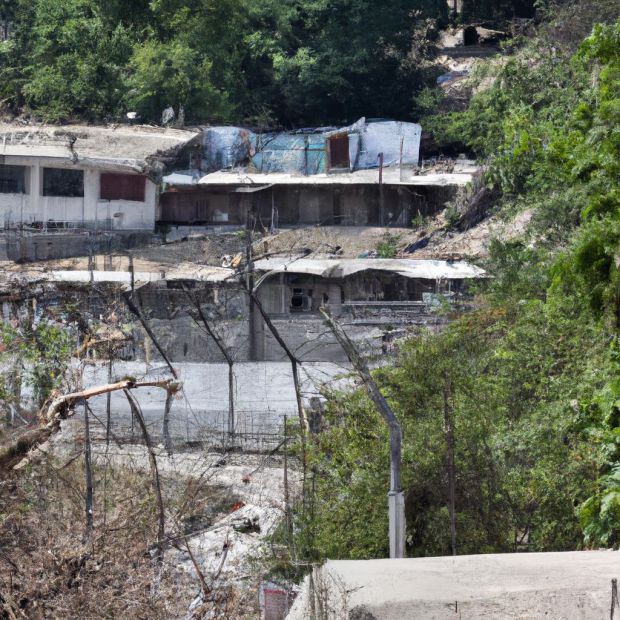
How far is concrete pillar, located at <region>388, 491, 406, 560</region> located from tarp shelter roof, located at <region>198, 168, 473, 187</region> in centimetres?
1733

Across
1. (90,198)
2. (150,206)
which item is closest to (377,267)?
(150,206)

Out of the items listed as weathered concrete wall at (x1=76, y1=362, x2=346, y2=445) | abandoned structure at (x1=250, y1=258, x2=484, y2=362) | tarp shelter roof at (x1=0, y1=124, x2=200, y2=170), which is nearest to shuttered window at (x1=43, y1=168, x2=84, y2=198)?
tarp shelter roof at (x1=0, y1=124, x2=200, y2=170)

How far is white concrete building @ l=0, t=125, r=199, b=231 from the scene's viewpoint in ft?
80.9

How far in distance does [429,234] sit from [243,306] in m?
5.63

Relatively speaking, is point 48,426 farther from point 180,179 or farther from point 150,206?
point 180,179

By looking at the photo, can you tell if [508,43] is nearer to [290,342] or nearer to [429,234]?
[429,234]

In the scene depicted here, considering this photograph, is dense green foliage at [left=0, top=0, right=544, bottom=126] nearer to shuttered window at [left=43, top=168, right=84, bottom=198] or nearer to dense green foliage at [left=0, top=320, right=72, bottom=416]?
shuttered window at [left=43, top=168, right=84, bottom=198]

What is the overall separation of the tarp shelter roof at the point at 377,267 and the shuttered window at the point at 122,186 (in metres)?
4.73

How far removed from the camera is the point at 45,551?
8125 mm

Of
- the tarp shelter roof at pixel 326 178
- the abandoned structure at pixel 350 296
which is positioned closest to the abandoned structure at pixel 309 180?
the tarp shelter roof at pixel 326 178

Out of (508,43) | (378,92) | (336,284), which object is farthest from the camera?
(378,92)

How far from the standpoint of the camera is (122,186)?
83.3ft

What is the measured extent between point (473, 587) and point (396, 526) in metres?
1.93

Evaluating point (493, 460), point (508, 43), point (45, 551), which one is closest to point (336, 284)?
point (508, 43)
